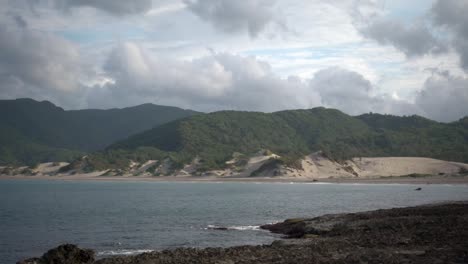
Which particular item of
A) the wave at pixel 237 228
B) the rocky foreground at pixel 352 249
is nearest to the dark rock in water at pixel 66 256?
the rocky foreground at pixel 352 249

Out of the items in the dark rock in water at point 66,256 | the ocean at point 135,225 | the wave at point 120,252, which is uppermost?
the dark rock in water at point 66,256

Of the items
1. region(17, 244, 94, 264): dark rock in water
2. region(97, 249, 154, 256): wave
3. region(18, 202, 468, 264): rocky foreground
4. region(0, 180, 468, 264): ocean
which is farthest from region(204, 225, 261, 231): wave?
region(17, 244, 94, 264): dark rock in water

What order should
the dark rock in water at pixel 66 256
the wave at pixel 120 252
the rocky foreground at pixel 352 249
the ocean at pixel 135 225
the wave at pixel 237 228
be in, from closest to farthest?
the rocky foreground at pixel 352 249, the dark rock in water at pixel 66 256, the wave at pixel 120 252, the ocean at pixel 135 225, the wave at pixel 237 228

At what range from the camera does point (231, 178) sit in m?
191

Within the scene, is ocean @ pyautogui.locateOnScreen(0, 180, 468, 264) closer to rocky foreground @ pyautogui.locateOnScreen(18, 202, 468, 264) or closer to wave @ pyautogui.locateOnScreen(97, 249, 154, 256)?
wave @ pyautogui.locateOnScreen(97, 249, 154, 256)

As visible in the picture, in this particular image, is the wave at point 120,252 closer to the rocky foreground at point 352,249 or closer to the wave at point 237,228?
the rocky foreground at point 352,249

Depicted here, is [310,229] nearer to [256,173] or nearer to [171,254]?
[171,254]

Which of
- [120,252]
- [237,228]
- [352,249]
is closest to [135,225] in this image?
[237,228]

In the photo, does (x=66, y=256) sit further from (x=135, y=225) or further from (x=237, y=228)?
(x=135, y=225)

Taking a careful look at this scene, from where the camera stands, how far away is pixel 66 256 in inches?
1082

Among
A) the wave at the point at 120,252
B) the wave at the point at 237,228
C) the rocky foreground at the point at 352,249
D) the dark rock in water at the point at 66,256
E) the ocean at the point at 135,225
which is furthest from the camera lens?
the wave at the point at 237,228

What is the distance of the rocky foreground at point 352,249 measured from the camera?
86.1 ft

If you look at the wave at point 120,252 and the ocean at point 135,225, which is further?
the ocean at point 135,225

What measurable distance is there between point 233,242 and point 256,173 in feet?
500
